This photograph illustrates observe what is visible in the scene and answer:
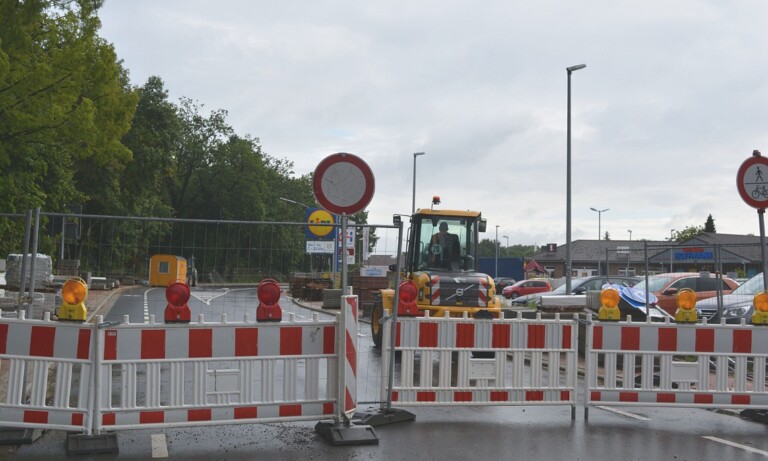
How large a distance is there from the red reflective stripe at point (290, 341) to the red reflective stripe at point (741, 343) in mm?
4736

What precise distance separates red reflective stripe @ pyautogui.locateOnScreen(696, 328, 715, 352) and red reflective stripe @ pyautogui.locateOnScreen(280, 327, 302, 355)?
170 inches

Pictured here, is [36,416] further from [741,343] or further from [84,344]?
[741,343]

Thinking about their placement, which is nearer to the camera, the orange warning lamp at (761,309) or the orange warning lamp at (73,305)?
the orange warning lamp at (73,305)

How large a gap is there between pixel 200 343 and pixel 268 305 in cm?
Result: 70

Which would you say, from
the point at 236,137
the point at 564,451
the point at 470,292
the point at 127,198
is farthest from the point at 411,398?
the point at 236,137

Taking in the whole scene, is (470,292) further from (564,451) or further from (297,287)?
(564,451)

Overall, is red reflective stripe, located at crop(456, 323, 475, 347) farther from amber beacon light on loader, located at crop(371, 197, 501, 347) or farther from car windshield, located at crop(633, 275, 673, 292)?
car windshield, located at crop(633, 275, 673, 292)

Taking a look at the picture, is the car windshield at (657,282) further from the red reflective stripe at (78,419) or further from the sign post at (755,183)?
the red reflective stripe at (78,419)

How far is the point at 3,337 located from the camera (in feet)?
21.3

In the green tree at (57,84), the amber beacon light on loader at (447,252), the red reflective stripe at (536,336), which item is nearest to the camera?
the red reflective stripe at (536,336)

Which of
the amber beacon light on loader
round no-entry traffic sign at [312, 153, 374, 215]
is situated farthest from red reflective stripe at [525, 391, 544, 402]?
the amber beacon light on loader

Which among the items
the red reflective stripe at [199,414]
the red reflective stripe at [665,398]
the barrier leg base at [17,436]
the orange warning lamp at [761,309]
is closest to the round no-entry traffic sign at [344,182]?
the red reflective stripe at [199,414]

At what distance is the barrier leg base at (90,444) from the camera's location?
20.7 feet

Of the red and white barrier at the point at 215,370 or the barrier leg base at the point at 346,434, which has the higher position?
the red and white barrier at the point at 215,370
